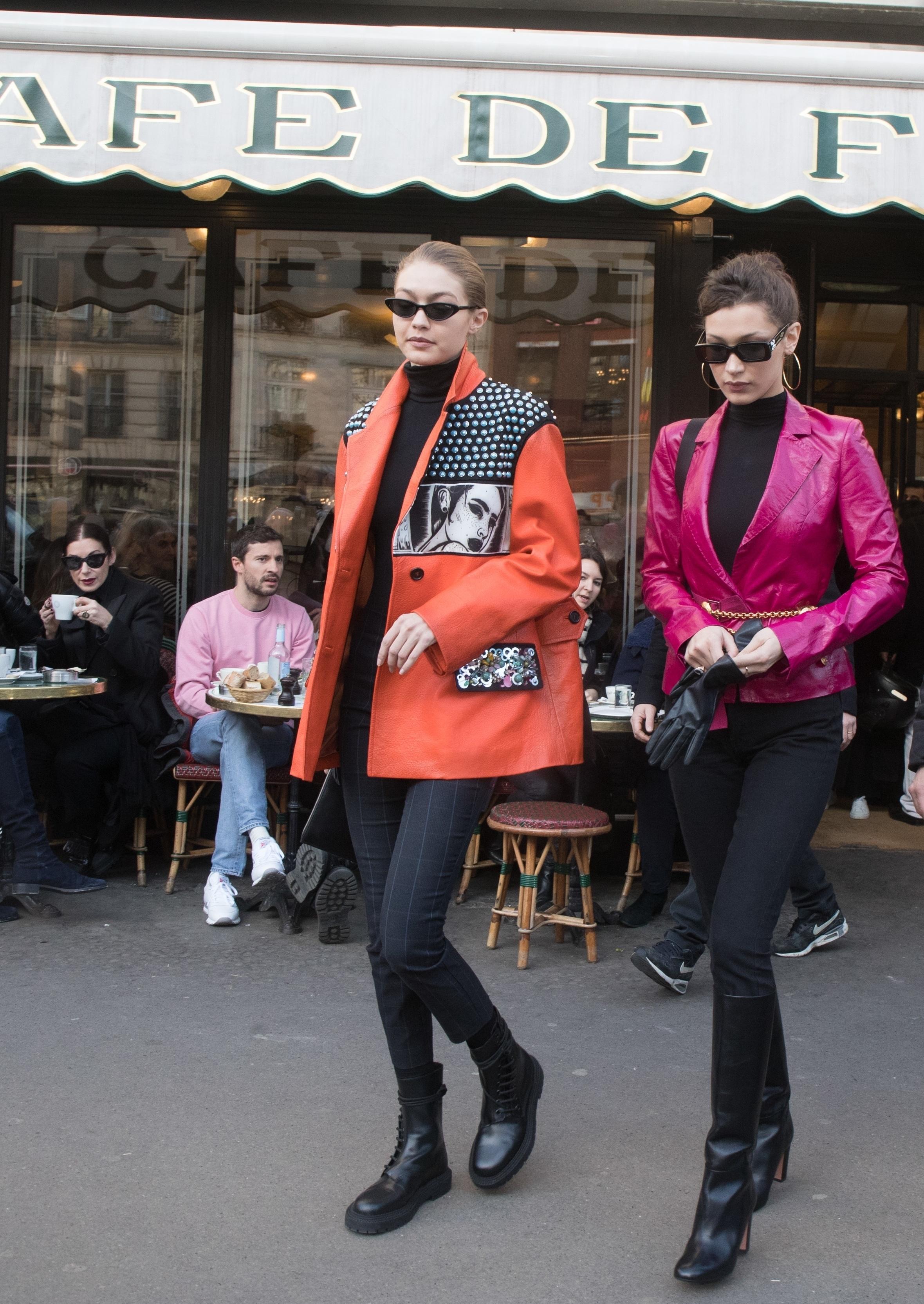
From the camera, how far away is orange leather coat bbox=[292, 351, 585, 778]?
2709mm

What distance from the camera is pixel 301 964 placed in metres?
4.67

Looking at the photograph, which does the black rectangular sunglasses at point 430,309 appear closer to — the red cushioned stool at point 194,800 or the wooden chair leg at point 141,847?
the red cushioned stool at point 194,800

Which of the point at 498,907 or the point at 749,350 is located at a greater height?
the point at 749,350

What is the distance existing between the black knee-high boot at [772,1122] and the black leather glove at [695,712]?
0.63 m

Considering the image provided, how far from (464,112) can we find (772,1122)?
12.4 ft

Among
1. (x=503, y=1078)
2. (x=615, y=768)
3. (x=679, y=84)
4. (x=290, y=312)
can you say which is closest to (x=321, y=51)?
(x=679, y=84)

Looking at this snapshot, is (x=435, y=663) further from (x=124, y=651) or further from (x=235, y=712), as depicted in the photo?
(x=124, y=651)

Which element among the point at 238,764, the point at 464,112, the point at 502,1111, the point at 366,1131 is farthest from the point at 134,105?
the point at 502,1111

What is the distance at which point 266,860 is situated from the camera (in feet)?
17.1

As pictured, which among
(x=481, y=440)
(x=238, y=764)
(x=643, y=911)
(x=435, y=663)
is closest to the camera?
(x=435, y=663)

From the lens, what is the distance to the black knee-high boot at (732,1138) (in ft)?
8.34

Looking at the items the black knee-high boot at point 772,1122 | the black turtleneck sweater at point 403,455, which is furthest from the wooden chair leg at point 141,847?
the black knee-high boot at point 772,1122

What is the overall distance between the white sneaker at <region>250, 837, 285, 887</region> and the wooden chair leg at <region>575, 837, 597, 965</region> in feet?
3.76

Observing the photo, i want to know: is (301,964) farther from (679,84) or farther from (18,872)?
(679,84)
